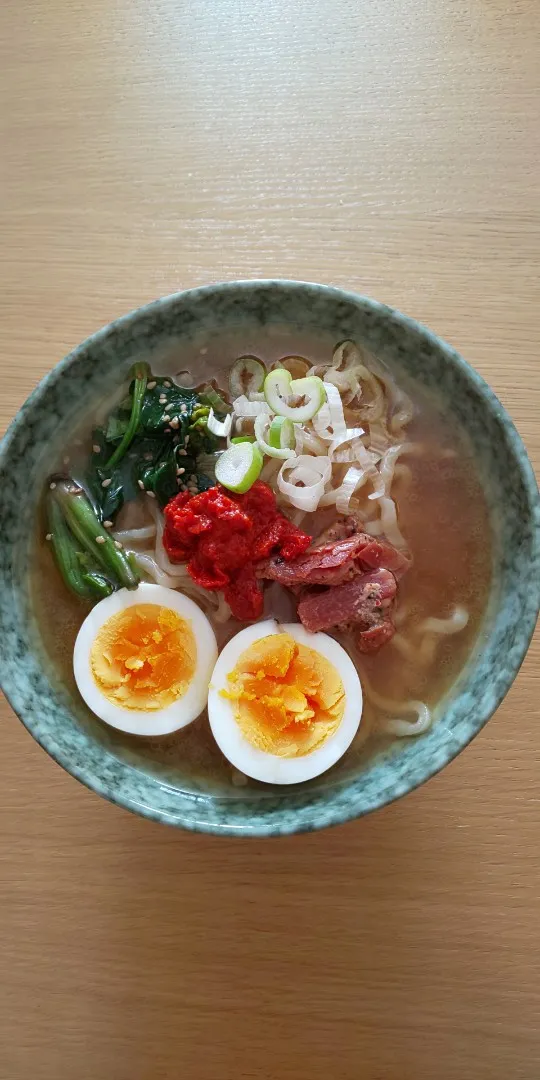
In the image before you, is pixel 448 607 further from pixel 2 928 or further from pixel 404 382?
pixel 2 928

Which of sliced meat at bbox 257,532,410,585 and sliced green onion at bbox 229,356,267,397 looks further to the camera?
sliced green onion at bbox 229,356,267,397

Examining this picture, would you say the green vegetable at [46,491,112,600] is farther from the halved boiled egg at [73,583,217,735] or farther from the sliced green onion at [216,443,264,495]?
the sliced green onion at [216,443,264,495]

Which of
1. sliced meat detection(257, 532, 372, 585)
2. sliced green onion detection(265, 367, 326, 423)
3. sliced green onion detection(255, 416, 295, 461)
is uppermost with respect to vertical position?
sliced green onion detection(265, 367, 326, 423)

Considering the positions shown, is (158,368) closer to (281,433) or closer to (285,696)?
(281,433)

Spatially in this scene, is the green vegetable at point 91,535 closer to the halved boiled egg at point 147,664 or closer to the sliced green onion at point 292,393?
the halved boiled egg at point 147,664

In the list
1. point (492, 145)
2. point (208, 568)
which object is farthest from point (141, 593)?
point (492, 145)

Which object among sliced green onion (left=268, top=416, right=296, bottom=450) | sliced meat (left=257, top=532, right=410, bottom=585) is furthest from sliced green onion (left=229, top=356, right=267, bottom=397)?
sliced meat (left=257, top=532, right=410, bottom=585)
